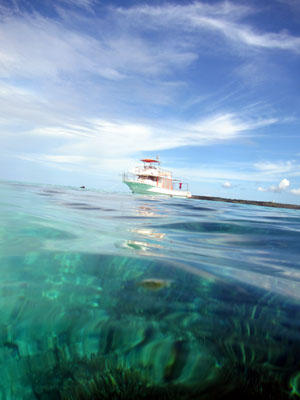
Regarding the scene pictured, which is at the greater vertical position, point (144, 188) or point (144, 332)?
point (144, 188)

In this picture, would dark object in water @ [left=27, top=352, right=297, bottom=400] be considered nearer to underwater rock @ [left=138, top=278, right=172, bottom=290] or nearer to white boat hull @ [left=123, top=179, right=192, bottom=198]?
underwater rock @ [left=138, top=278, right=172, bottom=290]

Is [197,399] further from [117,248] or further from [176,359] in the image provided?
[117,248]

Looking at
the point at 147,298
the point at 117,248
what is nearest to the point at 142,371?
the point at 147,298

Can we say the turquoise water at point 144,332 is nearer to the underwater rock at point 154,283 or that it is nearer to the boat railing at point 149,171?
the underwater rock at point 154,283

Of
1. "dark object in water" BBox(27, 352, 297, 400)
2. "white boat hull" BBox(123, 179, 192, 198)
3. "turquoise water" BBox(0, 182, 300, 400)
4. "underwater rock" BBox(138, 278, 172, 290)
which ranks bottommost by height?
"dark object in water" BBox(27, 352, 297, 400)

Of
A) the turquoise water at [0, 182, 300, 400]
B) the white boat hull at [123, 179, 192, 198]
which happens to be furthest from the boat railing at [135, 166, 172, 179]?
the turquoise water at [0, 182, 300, 400]

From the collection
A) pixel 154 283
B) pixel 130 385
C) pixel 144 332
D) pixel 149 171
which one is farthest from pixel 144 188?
pixel 130 385

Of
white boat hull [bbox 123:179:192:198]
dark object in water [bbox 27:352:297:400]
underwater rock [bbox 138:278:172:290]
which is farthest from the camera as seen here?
white boat hull [bbox 123:179:192:198]

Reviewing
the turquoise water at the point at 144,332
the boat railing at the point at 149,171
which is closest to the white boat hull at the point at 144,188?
the boat railing at the point at 149,171

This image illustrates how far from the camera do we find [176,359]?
70 cm

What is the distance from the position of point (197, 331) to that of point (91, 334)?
0.35 m

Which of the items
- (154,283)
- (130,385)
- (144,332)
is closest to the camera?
(130,385)

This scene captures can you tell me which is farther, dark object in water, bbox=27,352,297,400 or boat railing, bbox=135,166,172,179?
boat railing, bbox=135,166,172,179

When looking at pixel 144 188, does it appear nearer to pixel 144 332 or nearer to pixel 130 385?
pixel 144 332
